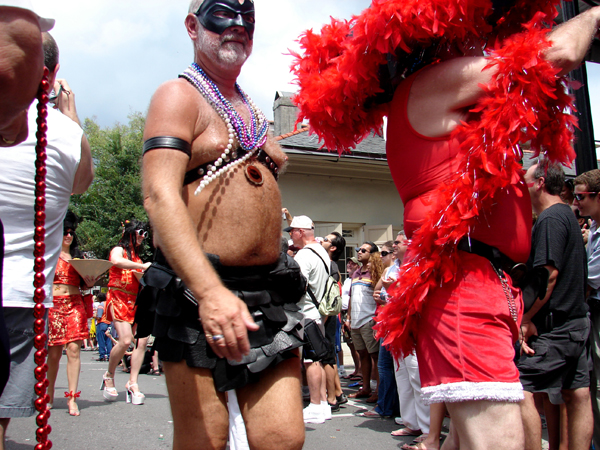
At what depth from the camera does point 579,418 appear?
10.9 ft

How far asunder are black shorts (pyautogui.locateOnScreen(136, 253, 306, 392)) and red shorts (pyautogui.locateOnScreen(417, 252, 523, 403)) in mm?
532

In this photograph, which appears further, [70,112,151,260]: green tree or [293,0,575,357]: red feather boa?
[70,112,151,260]: green tree

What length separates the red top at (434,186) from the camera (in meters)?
1.74

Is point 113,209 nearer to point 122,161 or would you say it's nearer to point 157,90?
point 122,161

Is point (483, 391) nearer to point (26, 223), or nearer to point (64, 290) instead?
point (26, 223)

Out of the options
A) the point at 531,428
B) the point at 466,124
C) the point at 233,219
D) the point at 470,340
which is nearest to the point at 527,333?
the point at 531,428

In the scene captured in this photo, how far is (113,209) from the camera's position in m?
27.8

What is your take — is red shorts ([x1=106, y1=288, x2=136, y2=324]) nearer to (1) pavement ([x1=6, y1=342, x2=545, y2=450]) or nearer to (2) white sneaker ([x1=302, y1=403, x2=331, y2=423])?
(1) pavement ([x1=6, y1=342, x2=545, y2=450])

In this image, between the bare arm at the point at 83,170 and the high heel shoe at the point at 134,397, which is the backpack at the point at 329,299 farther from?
the bare arm at the point at 83,170

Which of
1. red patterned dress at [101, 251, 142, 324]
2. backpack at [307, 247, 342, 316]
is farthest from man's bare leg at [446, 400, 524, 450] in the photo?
red patterned dress at [101, 251, 142, 324]

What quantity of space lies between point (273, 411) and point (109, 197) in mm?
28209

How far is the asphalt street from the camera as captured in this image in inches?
163

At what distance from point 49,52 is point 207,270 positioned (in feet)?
3.65

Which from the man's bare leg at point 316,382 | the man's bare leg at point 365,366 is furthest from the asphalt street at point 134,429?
the man's bare leg at point 365,366
